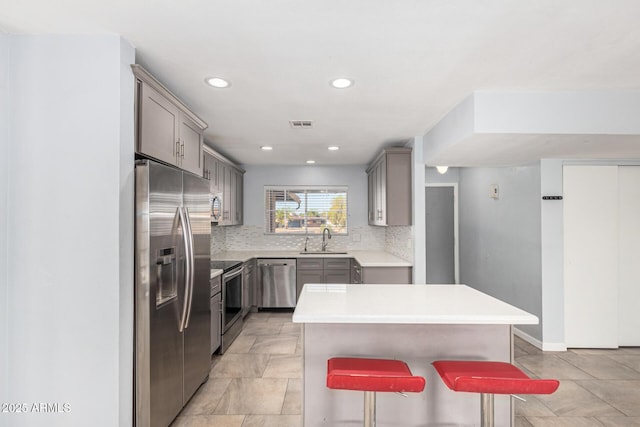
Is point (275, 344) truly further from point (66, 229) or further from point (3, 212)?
point (3, 212)

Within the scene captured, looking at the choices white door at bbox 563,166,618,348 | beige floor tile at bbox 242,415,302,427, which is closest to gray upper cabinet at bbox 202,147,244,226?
beige floor tile at bbox 242,415,302,427

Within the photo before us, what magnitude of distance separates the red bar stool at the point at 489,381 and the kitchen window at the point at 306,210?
4.42 metres

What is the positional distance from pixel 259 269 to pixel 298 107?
124 inches

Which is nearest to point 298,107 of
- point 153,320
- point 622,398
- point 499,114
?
point 499,114

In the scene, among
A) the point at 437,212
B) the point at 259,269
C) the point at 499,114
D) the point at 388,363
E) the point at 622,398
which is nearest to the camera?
the point at 388,363

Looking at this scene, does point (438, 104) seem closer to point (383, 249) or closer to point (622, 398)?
point (622, 398)

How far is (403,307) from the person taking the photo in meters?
2.11

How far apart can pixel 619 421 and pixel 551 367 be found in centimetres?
94

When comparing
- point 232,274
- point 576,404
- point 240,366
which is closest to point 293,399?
point 240,366

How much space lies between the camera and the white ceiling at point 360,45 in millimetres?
1668

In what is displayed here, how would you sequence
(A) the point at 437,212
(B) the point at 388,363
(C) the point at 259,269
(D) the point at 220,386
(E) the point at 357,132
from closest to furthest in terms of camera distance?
(B) the point at 388,363, (D) the point at 220,386, (E) the point at 357,132, (C) the point at 259,269, (A) the point at 437,212

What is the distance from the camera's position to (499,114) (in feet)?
8.80

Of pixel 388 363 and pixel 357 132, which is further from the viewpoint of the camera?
pixel 357 132

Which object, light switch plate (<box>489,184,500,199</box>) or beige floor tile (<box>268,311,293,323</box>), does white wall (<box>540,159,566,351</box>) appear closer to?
light switch plate (<box>489,184,500,199</box>)
